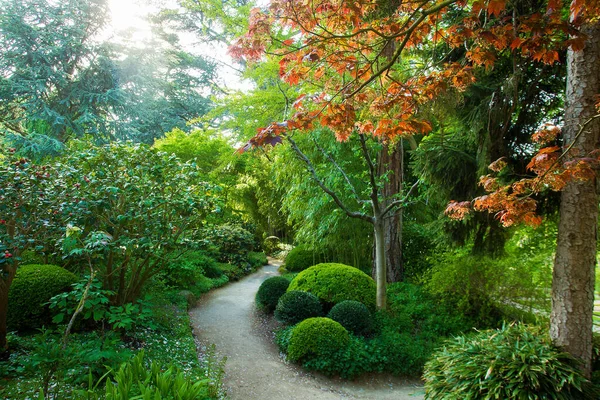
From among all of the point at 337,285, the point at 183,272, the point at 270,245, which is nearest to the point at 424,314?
the point at 337,285

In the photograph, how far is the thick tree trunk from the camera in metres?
2.76

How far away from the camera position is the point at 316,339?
428cm

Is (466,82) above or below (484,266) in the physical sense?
above

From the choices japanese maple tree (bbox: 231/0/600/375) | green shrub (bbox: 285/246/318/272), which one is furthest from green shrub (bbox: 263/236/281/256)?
japanese maple tree (bbox: 231/0/600/375)

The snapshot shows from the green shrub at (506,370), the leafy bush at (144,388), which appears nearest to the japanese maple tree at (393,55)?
the green shrub at (506,370)

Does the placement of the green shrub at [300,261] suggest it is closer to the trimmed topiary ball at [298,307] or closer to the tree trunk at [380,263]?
the trimmed topiary ball at [298,307]

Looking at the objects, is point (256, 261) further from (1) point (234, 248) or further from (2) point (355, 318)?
(2) point (355, 318)

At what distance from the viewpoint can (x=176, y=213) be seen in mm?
3936

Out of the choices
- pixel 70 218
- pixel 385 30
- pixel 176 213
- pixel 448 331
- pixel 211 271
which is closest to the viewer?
pixel 385 30

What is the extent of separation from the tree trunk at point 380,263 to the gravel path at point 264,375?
1.18 m

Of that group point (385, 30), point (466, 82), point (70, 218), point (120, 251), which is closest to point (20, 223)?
point (70, 218)

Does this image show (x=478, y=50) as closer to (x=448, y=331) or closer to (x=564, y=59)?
(x=564, y=59)

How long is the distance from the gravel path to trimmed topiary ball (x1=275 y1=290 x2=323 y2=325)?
430 millimetres

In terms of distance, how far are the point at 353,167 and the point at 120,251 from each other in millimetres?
4316
